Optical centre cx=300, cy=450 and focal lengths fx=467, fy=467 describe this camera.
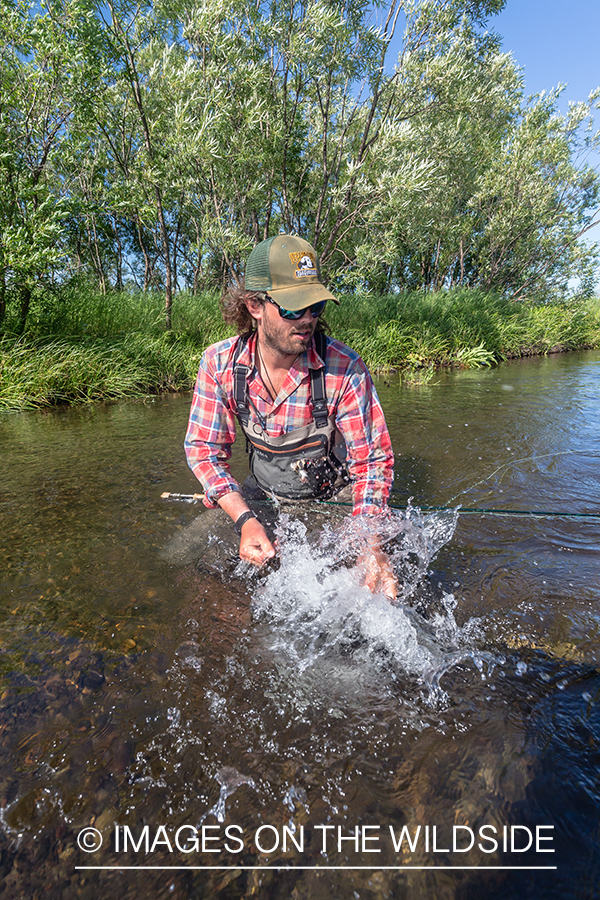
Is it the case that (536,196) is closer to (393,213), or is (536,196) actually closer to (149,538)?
(393,213)

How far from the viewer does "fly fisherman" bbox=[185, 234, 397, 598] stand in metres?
2.63

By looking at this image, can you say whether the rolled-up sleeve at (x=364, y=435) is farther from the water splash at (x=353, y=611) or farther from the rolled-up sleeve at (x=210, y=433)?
the rolled-up sleeve at (x=210, y=433)

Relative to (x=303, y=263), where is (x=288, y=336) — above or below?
below

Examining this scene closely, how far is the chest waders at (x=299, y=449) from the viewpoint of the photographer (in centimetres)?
292

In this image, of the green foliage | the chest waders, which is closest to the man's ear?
the chest waders

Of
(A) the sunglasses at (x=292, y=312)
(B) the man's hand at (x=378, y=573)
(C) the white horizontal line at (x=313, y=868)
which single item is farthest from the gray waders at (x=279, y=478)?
(C) the white horizontal line at (x=313, y=868)

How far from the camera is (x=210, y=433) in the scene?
313 cm

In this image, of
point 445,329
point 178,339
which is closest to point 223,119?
point 178,339

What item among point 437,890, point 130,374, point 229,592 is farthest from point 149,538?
point 130,374

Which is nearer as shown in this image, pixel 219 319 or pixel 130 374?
pixel 130 374

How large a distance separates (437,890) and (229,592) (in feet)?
5.77

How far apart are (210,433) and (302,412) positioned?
653mm

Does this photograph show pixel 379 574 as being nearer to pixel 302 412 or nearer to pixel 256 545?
pixel 256 545

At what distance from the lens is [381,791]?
164 cm
